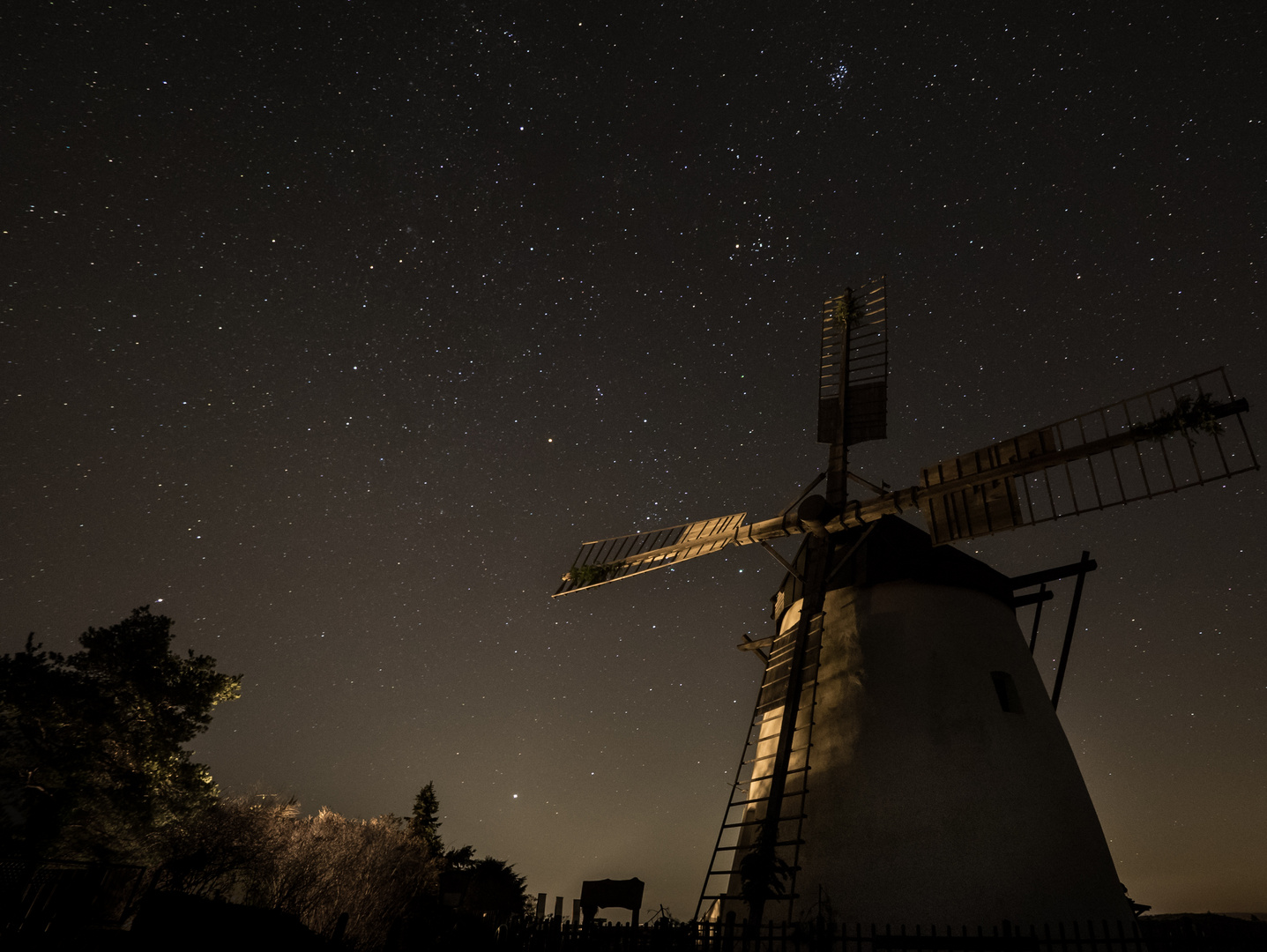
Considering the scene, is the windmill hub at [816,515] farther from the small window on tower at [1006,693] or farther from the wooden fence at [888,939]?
the wooden fence at [888,939]

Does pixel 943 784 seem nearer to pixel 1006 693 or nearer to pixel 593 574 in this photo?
pixel 1006 693

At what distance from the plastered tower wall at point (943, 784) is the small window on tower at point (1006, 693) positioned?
2 cm

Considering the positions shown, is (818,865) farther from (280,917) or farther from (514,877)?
(514,877)

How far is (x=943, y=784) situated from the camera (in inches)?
435

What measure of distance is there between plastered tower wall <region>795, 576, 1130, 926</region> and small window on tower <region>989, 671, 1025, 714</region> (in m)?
0.02

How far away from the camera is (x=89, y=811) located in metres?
18.7

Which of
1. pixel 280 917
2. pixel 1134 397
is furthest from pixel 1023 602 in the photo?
pixel 280 917

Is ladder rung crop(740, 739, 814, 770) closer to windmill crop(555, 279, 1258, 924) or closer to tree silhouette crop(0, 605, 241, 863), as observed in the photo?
windmill crop(555, 279, 1258, 924)

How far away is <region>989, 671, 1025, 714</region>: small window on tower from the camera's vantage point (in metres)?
12.3

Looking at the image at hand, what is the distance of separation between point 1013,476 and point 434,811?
39.3 meters

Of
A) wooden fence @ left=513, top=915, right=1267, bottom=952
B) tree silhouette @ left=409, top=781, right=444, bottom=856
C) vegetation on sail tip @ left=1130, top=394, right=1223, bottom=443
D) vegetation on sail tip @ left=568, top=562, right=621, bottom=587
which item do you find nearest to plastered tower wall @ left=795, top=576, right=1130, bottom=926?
wooden fence @ left=513, top=915, right=1267, bottom=952

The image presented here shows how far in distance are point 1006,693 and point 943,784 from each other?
2612 mm

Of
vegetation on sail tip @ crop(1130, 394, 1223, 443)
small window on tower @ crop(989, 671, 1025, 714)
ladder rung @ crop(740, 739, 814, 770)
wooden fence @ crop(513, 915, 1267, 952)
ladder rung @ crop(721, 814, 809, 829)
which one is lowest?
wooden fence @ crop(513, 915, 1267, 952)

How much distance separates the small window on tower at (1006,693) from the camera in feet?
40.4
